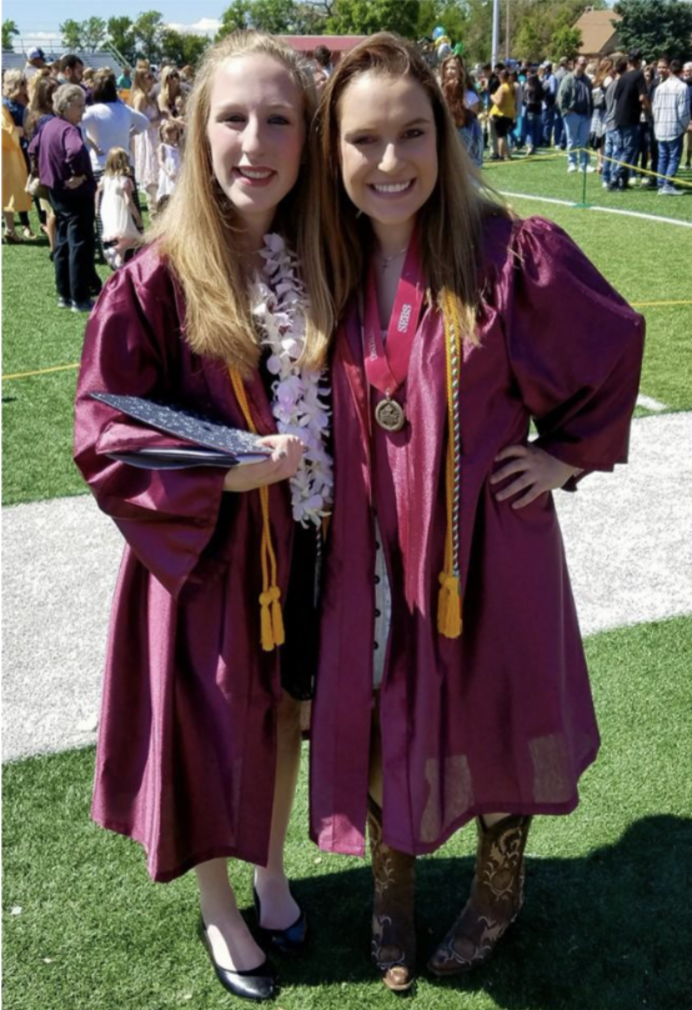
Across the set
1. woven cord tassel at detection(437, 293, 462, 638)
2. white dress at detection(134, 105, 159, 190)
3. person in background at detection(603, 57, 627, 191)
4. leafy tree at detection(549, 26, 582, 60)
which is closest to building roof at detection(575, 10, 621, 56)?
leafy tree at detection(549, 26, 582, 60)

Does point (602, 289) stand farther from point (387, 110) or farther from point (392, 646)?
point (392, 646)

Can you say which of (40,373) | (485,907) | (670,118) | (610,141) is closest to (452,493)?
(485,907)

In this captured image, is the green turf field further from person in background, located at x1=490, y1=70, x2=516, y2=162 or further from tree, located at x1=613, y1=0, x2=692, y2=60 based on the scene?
tree, located at x1=613, y1=0, x2=692, y2=60

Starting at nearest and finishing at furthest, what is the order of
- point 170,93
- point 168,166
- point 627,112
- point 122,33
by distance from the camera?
point 168,166
point 170,93
point 627,112
point 122,33

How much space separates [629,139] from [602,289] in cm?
1499

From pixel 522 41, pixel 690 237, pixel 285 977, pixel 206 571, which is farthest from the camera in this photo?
pixel 522 41

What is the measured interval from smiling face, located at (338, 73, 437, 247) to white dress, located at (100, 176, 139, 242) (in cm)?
644

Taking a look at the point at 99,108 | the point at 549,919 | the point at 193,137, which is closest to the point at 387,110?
the point at 193,137

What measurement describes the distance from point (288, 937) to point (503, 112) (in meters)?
19.3

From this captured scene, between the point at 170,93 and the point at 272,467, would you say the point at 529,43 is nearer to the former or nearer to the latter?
the point at 170,93

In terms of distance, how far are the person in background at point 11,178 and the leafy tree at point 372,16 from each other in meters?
50.1

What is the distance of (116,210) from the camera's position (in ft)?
27.0

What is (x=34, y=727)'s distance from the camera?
350cm

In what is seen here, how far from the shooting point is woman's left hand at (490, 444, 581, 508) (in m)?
2.14
